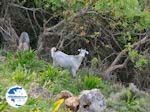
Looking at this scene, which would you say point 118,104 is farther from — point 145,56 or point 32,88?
point 145,56

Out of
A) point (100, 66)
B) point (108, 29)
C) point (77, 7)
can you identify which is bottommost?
point (100, 66)

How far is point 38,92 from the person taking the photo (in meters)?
9.46

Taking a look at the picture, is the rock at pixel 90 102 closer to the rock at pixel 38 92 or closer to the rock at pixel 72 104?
the rock at pixel 72 104

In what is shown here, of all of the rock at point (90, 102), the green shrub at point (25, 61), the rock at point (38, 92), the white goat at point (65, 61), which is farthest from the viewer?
the white goat at point (65, 61)

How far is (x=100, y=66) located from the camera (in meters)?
14.0

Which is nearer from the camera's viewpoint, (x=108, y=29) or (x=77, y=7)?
(x=77, y=7)

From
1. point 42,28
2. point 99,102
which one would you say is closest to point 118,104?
point 99,102

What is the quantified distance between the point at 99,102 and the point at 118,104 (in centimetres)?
166

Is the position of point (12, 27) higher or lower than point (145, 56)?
higher

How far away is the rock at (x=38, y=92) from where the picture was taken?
903cm

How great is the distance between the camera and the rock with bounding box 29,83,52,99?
9030 millimetres
